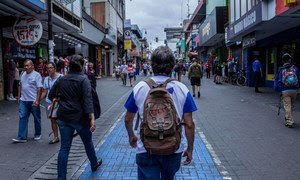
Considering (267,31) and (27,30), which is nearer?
(27,30)

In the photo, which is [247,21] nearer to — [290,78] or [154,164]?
[290,78]

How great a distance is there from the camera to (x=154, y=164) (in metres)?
3.48

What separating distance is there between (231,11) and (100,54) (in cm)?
1761

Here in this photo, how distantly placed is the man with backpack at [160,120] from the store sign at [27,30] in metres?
10.2

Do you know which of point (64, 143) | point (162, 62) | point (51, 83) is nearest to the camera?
point (162, 62)

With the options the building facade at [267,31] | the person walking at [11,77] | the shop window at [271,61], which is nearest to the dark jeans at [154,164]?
the building facade at [267,31]

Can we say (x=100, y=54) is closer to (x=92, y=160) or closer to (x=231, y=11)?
(x=231, y=11)

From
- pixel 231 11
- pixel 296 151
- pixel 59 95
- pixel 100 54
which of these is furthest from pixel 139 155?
pixel 100 54

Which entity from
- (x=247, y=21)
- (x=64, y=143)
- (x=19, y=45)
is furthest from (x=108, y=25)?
(x=64, y=143)

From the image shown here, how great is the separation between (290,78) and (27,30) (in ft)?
27.1

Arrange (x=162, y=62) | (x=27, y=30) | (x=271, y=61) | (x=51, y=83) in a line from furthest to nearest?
(x=271, y=61), (x=27, y=30), (x=51, y=83), (x=162, y=62)

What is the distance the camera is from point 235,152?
23.9 feet


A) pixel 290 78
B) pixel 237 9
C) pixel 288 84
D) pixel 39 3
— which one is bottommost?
pixel 288 84

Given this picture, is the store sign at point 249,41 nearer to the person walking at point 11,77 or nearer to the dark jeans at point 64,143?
the person walking at point 11,77
